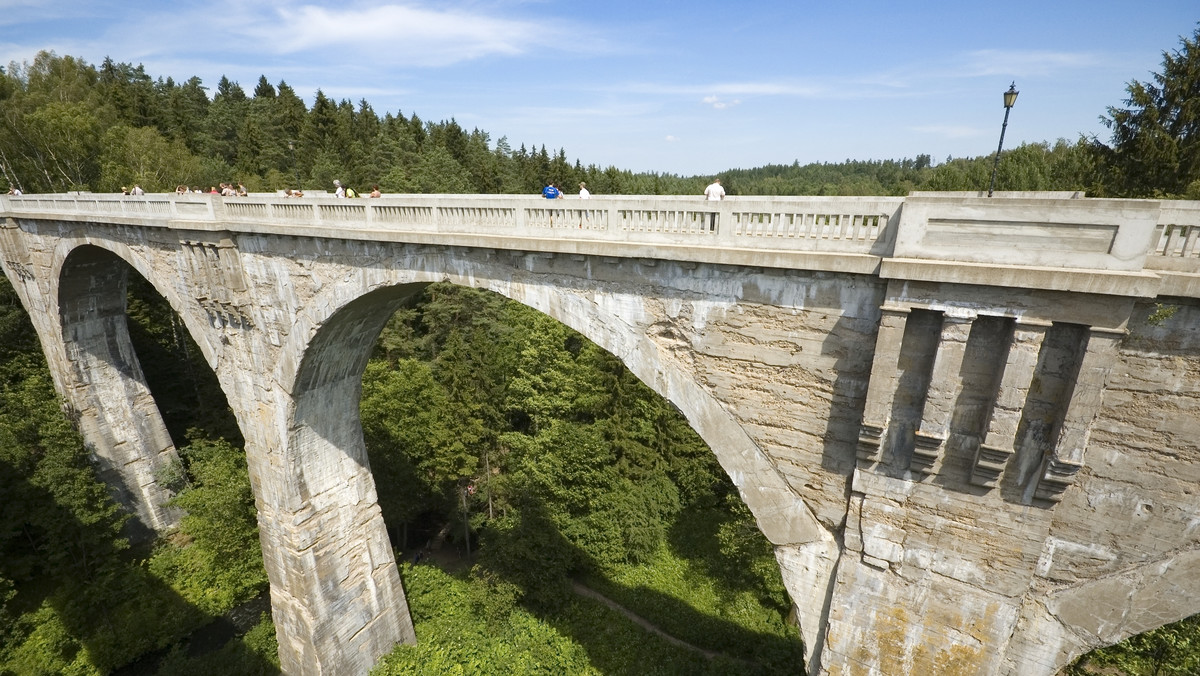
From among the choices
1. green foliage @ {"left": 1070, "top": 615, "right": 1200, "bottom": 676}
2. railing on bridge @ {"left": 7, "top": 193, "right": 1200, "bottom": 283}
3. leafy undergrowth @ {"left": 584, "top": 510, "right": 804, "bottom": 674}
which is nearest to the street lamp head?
railing on bridge @ {"left": 7, "top": 193, "right": 1200, "bottom": 283}

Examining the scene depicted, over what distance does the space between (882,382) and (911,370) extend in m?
0.32

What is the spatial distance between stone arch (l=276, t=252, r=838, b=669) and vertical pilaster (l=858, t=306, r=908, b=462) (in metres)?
1.37

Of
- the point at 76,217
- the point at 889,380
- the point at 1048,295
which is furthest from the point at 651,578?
the point at 76,217

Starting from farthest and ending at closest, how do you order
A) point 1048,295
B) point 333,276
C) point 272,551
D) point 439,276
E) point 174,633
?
point 174,633
point 272,551
point 333,276
point 439,276
point 1048,295

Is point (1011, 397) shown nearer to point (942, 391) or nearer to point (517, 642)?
point (942, 391)

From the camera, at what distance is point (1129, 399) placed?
494cm

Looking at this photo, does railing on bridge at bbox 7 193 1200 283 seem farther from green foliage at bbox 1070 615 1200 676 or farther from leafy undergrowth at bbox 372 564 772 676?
leafy undergrowth at bbox 372 564 772 676

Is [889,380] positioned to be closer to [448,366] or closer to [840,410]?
[840,410]

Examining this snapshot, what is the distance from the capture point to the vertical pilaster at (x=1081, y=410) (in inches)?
185

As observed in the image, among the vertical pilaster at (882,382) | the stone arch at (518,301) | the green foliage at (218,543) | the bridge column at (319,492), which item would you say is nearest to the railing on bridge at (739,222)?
the vertical pilaster at (882,382)

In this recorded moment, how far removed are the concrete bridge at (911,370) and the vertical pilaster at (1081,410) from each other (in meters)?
0.02

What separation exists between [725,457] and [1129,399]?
4.09m

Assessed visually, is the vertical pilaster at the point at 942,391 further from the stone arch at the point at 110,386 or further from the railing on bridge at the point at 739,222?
the stone arch at the point at 110,386

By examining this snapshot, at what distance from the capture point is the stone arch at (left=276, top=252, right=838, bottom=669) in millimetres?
6906
